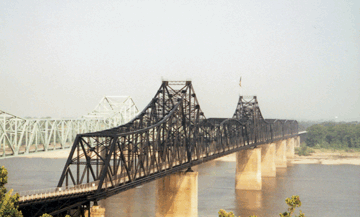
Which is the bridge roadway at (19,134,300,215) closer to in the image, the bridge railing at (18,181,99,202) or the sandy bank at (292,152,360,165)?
the bridge railing at (18,181,99,202)

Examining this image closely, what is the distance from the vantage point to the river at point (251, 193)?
63.1 m

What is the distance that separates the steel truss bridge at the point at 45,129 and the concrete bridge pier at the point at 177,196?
20.9m

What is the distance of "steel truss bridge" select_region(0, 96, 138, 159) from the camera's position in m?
61.8

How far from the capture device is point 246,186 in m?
80.2

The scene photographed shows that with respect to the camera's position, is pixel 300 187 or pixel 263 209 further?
pixel 300 187

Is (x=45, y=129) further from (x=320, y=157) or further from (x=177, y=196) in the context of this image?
(x=320, y=157)

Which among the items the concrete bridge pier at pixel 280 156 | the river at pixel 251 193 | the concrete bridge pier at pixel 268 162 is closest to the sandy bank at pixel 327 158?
the concrete bridge pier at pixel 280 156

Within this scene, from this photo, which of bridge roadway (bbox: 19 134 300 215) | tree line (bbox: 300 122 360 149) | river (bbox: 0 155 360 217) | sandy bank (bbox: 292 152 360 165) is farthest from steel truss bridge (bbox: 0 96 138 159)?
tree line (bbox: 300 122 360 149)

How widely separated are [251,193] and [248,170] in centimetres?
566

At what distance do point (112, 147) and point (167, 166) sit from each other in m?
14.7

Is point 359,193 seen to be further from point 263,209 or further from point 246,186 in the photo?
point 263,209

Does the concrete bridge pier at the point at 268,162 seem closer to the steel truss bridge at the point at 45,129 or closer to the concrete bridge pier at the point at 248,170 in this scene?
the concrete bridge pier at the point at 248,170

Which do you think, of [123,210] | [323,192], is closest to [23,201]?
[123,210]

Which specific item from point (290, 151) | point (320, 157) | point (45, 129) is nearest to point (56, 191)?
point (45, 129)
